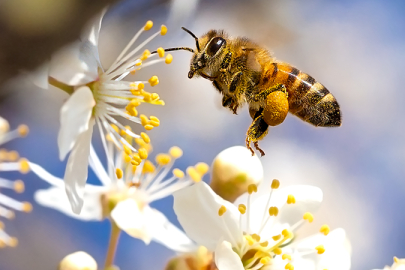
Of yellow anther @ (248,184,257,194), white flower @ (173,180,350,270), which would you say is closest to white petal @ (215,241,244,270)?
white flower @ (173,180,350,270)

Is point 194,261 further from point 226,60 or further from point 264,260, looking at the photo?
point 226,60

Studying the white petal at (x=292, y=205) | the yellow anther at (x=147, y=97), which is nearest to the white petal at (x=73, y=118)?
the yellow anther at (x=147, y=97)

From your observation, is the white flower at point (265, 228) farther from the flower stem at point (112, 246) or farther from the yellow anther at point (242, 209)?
the flower stem at point (112, 246)

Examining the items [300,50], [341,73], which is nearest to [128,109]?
[300,50]

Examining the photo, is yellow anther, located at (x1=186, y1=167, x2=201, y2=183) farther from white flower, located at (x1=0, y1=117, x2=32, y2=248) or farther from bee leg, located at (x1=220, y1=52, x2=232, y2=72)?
white flower, located at (x1=0, y1=117, x2=32, y2=248)

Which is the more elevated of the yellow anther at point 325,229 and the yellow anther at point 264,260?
the yellow anther at point 325,229

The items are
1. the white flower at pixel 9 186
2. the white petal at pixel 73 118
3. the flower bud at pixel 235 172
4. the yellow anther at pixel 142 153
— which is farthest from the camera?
the white flower at pixel 9 186

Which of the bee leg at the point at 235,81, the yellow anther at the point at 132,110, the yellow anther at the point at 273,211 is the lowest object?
the yellow anther at the point at 273,211

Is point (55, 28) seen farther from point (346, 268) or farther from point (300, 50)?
point (300, 50)
